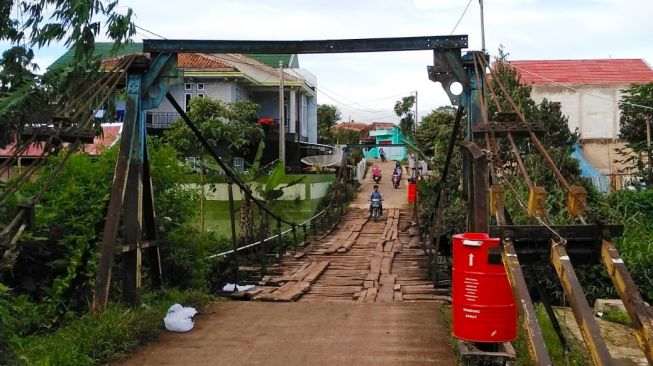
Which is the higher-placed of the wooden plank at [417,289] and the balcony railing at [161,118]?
the balcony railing at [161,118]

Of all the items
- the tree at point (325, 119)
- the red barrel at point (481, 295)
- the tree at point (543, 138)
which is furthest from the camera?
the tree at point (325, 119)

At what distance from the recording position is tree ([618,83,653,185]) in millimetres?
14164

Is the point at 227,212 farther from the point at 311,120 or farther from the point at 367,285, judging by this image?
the point at 311,120

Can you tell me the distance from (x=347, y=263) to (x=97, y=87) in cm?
750

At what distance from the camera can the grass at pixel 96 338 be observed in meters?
4.70

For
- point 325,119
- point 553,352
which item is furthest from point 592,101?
point 325,119

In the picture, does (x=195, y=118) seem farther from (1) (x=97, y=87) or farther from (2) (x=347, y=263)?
(1) (x=97, y=87)

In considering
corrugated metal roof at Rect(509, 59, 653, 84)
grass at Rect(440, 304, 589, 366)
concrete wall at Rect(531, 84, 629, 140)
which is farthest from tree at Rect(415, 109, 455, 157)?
grass at Rect(440, 304, 589, 366)

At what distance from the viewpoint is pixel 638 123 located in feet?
54.0

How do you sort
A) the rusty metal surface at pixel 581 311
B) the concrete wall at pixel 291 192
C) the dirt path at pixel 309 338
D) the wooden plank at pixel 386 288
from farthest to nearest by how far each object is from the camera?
the concrete wall at pixel 291 192 < the wooden plank at pixel 386 288 < the dirt path at pixel 309 338 < the rusty metal surface at pixel 581 311

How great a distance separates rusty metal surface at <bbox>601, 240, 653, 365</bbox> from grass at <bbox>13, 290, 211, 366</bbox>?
3.71 metres

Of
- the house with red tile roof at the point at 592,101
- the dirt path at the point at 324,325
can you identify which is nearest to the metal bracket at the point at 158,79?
the dirt path at the point at 324,325

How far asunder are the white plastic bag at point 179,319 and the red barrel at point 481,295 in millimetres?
2682

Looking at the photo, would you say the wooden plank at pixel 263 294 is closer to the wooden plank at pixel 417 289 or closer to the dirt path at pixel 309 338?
the dirt path at pixel 309 338
